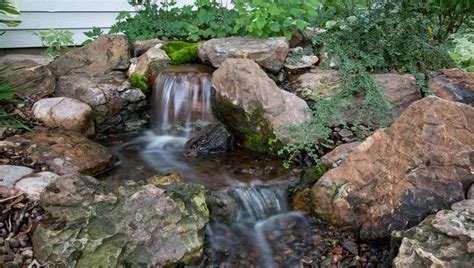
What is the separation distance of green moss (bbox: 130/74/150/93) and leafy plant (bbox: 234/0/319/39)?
1.14 metres

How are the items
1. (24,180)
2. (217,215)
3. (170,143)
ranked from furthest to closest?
(170,143) → (217,215) → (24,180)

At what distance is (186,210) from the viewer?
255 cm

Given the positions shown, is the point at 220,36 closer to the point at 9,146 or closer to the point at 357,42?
the point at 357,42

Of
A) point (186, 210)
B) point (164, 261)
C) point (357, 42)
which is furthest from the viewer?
point (357, 42)

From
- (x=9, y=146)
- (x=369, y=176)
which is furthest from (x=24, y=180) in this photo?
(x=369, y=176)

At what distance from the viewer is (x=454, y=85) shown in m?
3.82

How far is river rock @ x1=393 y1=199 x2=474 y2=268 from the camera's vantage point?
196 centimetres

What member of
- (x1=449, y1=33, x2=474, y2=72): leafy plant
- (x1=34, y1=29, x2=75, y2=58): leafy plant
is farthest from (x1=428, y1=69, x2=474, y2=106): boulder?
(x1=34, y1=29, x2=75, y2=58): leafy plant

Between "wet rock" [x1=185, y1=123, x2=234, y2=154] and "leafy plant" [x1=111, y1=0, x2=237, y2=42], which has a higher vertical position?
Answer: "leafy plant" [x1=111, y1=0, x2=237, y2=42]

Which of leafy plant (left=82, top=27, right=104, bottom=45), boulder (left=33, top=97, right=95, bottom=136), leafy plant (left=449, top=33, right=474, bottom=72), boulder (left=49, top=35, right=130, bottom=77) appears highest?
leafy plant (left=449, top=33, right=474, bottom=72)

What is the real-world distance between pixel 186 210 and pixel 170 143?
1.73 metres

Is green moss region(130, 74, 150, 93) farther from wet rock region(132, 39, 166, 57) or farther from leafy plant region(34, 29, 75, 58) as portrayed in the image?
leafy plant region(34, 29, 75, 58)

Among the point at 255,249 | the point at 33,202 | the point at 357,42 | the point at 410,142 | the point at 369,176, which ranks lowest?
the point at 255,249

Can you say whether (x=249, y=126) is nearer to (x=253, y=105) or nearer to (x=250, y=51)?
(x=253, y=105)
